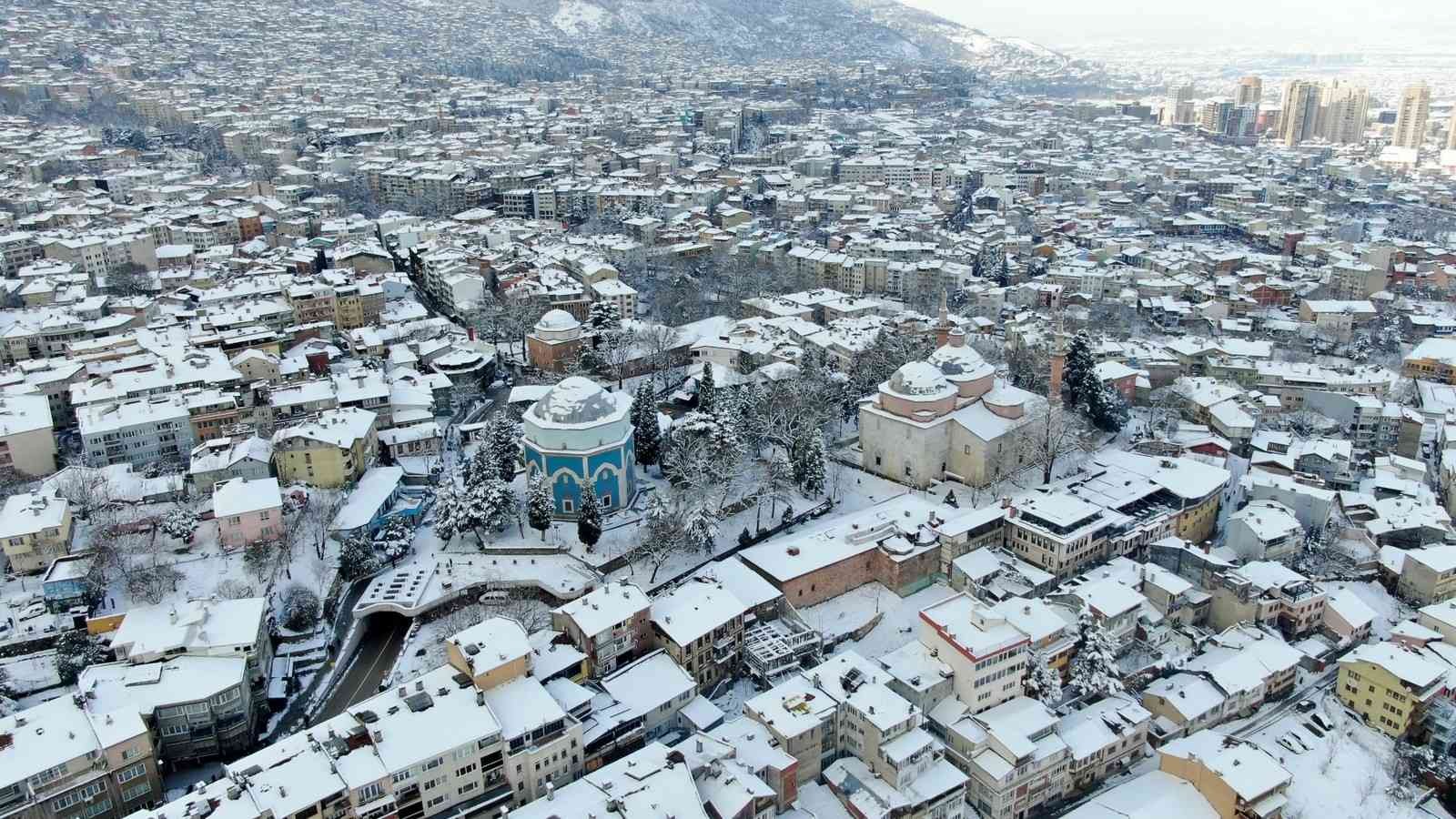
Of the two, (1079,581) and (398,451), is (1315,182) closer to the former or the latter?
(1079,581)

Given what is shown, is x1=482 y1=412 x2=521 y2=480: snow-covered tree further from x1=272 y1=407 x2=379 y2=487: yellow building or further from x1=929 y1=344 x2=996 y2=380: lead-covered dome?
x1=929 y1=344 x2=996 y2=380: lead-covered dome

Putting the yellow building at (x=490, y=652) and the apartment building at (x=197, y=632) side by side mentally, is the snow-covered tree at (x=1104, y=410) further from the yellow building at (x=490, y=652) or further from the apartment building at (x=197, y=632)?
the apartment building at (x=197, y=632)

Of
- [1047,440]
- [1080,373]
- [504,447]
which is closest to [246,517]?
[504,447]

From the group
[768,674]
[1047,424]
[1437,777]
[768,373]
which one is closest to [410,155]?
[768,373]

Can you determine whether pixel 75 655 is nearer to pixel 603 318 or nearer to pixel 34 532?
pixel 34 532

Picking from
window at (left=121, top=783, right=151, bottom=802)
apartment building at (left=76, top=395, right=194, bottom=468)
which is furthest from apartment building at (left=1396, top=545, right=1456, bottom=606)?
apartment building at (left=76, top=395, right=194, bottom=468)
